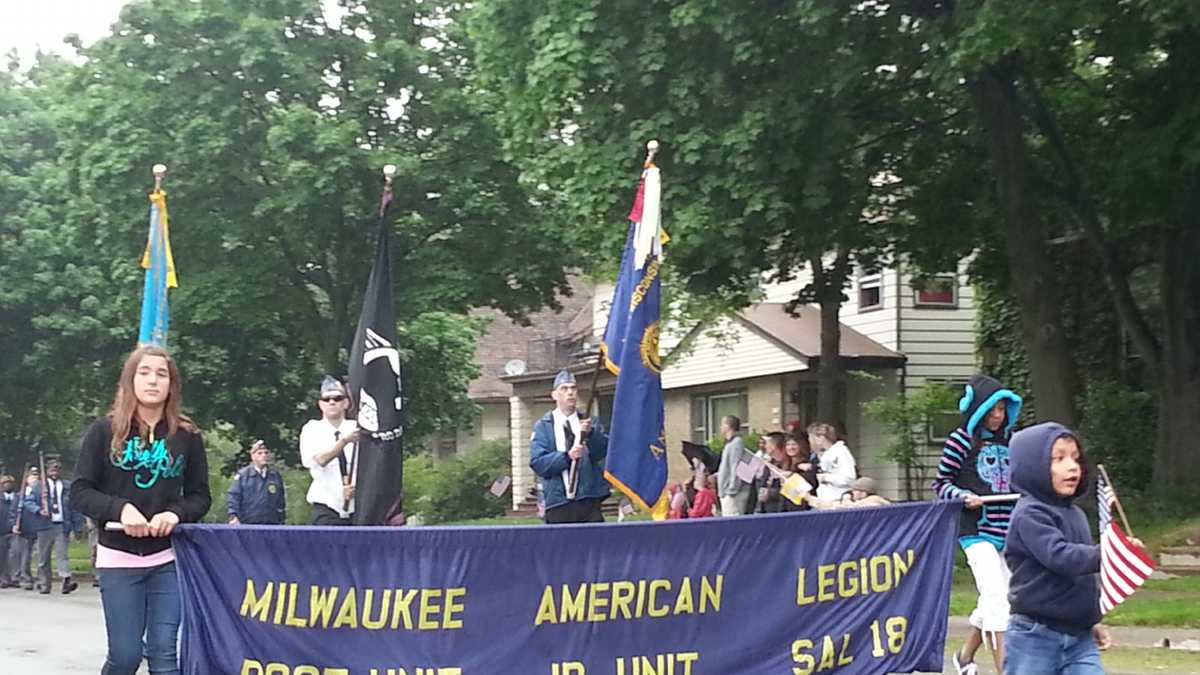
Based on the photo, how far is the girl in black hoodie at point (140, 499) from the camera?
23.1 feet

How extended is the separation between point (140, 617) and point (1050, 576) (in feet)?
12.7

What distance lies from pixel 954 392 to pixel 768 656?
23816 millimetres

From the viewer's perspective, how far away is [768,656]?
8312 millimetres

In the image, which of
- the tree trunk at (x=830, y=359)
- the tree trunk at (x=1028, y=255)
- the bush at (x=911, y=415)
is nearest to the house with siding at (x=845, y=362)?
the bush at (x=911, y=415)

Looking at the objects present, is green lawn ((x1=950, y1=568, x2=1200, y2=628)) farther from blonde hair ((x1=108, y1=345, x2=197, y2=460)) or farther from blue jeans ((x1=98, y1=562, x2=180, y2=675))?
blonde hair ((x1=108, y1=345, x2=197, y2=460))

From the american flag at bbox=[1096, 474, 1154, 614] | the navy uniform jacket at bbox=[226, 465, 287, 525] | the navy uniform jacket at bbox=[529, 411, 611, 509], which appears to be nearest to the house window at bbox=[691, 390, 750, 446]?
the navy uniform jacket at bbox=[226, 465, 287, 525]

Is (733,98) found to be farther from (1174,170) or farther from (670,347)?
(670,347)

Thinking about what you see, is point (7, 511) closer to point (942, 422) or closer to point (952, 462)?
point (942, 422)

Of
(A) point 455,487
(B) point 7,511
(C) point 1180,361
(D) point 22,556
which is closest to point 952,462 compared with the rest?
(C) point 1180,361

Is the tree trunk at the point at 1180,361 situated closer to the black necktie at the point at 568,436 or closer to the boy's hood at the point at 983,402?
the boy's hood at the point at 983,402

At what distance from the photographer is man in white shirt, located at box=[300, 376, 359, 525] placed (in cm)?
1166

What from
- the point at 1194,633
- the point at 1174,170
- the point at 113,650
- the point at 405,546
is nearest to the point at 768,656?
the point at 405,546

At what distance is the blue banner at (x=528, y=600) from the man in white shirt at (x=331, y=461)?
386 centimetres

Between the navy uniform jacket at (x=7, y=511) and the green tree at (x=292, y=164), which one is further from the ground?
the green tree at (x=292, y=164)
